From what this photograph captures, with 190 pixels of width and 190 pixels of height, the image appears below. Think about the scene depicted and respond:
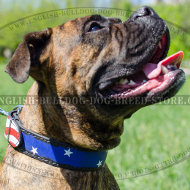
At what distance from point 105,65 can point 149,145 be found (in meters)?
3.09

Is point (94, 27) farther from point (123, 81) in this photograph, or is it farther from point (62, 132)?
point (62, 132)

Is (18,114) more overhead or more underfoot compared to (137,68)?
more underfoot

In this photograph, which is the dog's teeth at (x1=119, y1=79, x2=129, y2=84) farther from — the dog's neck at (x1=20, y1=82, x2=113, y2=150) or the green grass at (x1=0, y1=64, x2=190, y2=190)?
the green grass at (x1=0, y1=64, x2=190, y2=190)

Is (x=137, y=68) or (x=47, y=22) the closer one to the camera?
(x=137, y=68)

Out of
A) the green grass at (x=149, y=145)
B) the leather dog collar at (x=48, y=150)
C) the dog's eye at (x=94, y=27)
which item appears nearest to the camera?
the leather dog collar at (x=48, y=150)

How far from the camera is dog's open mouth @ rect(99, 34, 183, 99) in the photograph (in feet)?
8.57

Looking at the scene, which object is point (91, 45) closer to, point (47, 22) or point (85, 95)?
point (85, 95)

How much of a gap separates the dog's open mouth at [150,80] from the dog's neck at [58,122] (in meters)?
0.32

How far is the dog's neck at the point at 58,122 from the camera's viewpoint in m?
2.68

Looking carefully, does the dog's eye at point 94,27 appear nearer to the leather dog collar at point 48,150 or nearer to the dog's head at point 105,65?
the dog's head at point 105,65

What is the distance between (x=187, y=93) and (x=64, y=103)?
5.58 feet

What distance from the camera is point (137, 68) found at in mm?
2658

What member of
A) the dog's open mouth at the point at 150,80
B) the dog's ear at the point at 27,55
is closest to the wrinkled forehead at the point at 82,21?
the dog's ear at the point at 27,55

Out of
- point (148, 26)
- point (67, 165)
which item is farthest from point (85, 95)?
point (148, 26)
